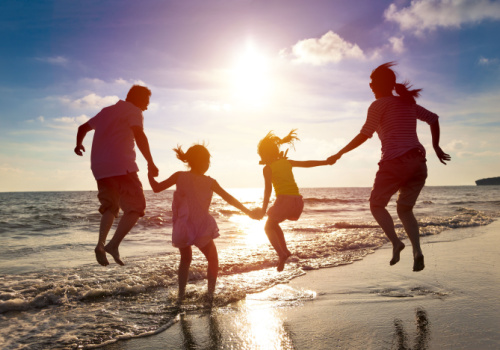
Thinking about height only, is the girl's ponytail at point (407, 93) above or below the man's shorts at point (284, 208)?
above

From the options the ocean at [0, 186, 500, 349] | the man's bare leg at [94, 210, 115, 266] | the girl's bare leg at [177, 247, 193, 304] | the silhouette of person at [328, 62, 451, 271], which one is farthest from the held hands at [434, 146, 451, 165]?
the man's bare leg at [94, 210, 115, 266]

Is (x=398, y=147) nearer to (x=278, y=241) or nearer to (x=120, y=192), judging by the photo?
(x=278, y=241)

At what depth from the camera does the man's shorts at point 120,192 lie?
470 cm

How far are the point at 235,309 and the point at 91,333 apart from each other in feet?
5.34

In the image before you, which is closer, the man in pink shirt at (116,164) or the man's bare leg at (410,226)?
the man in pink shirt at (116,164)

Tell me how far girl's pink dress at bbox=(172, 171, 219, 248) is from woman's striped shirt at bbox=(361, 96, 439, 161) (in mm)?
2369

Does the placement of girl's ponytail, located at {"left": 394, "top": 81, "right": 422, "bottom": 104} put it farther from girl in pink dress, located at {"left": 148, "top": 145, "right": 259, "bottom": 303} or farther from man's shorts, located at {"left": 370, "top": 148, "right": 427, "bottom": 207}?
girl in pink dress, located at {"left": 148, "top": 145, "right": 259, "bottom": 303}

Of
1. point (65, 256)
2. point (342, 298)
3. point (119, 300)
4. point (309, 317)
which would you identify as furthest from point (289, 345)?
point (65, 256)

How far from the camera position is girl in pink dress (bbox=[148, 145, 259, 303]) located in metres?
4.93

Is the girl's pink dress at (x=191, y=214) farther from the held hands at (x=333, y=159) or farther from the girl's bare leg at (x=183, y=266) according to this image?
the held hands at (x=333, y=159)

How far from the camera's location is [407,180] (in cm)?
503

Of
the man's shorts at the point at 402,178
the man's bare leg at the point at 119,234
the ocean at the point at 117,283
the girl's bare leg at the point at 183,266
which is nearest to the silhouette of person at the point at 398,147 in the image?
the man's shorts at the point at 402,178

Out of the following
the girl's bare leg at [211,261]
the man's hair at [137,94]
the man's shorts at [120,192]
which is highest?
the man's hair at [137,94]

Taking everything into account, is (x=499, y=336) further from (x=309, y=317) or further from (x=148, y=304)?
(x=148, y=304)
